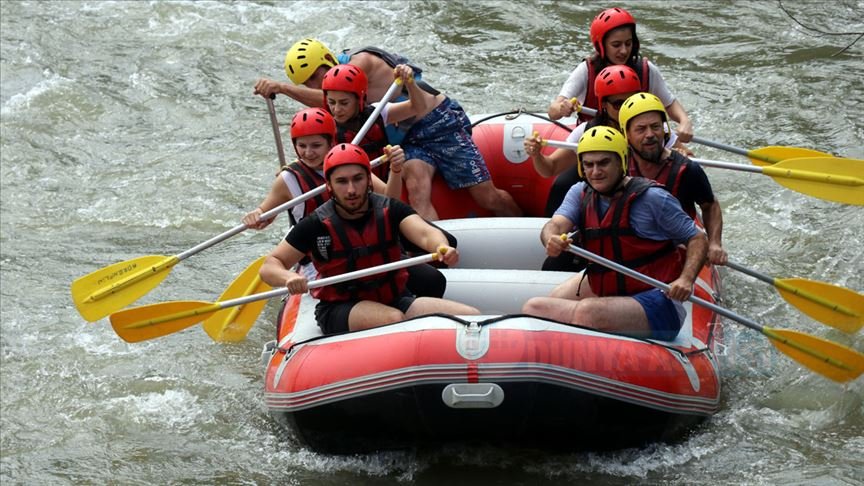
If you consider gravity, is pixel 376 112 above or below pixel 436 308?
above

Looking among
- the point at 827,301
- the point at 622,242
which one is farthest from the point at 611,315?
the point at 827,301

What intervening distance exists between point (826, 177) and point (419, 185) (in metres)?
2.16

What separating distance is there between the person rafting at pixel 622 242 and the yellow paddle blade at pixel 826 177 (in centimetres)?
97

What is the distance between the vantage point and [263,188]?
31.9 ft

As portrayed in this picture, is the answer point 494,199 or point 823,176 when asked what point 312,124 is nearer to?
point 494,199

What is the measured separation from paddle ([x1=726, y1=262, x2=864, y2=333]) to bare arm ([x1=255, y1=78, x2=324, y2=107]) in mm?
2530

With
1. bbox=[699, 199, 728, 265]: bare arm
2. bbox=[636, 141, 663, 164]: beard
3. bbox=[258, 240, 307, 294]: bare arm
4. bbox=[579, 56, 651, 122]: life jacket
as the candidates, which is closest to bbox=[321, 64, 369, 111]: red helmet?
bbox=[258, 240, 307, 294]: bare arm

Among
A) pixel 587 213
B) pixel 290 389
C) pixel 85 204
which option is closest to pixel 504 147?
pixel 587 213

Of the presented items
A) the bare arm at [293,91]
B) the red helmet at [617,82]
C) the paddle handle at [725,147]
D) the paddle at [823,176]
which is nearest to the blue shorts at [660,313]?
the paddle at [823,176]

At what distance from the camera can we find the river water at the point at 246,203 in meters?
5.89

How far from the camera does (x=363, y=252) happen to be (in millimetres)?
5633

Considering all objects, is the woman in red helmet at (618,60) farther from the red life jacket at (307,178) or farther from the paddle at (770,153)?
the red life jacket at (307,178)

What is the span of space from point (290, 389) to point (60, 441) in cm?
165

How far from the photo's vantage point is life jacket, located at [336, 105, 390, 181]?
6609 millimetres
